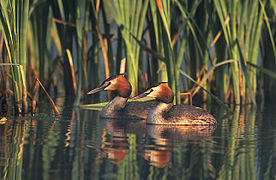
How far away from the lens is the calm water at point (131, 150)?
4.32 metres

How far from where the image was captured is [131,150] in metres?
5.30

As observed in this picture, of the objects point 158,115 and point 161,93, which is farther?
point 161,93

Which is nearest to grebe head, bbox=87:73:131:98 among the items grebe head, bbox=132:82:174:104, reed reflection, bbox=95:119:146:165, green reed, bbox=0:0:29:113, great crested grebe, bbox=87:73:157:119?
great crested grebe, bbox=87:73:157:119

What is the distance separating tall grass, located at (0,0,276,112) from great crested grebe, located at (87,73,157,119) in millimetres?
522

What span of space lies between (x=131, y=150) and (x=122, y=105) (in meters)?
3.69

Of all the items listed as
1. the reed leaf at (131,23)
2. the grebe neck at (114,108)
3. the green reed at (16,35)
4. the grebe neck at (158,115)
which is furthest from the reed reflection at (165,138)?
the reed leaf at (131,23)

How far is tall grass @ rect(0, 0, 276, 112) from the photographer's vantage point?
8.83 m

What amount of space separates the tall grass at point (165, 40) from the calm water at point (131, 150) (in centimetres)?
128

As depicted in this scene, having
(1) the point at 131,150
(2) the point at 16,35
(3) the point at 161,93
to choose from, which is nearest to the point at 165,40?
(3) the point at 161,93

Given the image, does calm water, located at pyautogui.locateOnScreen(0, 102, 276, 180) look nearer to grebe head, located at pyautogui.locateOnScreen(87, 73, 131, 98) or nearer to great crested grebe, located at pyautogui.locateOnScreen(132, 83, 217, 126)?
great crested grebe, located at pyautogui.locateOnScreen(132, 83, 217, 126)

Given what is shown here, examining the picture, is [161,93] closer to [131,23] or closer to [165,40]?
[165,40]

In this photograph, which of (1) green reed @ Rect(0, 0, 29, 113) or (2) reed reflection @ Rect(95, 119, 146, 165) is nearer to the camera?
(2) reed reflection @ Rect(95, 119, 146, 165)

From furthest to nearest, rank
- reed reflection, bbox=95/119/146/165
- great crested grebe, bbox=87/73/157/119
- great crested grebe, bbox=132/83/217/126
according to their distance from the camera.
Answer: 1. great crested grebe, bbox=87/73/157/119
2. great crested grebe, bbox=132/83/217/126
3. reed reflection, bbox=95/119/146/165

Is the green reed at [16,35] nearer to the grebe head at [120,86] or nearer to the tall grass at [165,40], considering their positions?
the tall grass at [165,40]
